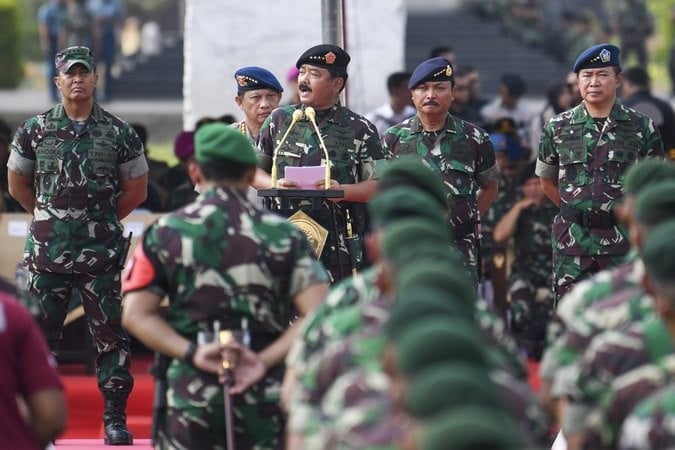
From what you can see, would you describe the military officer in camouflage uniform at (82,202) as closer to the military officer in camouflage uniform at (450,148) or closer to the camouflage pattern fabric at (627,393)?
the military officer in camouflage uniform at (450,148)

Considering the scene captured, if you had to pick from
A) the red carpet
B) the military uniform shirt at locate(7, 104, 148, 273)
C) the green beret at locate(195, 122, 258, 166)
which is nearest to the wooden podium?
the military uniform shirt at locate(7, 104, 148, 273)

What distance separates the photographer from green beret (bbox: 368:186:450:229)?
20.4ft

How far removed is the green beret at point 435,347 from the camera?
4.94 metres

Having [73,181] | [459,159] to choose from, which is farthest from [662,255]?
[459,159]

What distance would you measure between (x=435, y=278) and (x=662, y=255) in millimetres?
790

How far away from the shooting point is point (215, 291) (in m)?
7.30

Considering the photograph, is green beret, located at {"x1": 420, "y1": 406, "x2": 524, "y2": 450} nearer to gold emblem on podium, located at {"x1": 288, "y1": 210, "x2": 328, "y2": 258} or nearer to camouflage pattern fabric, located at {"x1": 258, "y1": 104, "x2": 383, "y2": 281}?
gold emblem on podium, located at {"x1": 288, "y1": 210, "x2": 328, "y2": 258}

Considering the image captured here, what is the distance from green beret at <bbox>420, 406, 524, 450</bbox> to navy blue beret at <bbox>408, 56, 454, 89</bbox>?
7.09m

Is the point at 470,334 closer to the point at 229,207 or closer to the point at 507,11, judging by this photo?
the point at 229,207

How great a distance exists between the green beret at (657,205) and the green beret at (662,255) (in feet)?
1.35

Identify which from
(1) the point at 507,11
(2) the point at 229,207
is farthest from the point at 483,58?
(2) the point at 229,207

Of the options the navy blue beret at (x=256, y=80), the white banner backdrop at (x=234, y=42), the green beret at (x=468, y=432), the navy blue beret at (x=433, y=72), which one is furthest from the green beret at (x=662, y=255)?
the white banner backdrop at (x=234, y=42)

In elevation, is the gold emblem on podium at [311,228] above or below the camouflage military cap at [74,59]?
below

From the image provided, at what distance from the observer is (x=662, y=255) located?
5824 millimetres
